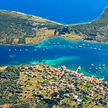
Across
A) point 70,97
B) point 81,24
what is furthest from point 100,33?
point 70,97

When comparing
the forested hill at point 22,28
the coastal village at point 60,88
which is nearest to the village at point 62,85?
the coastal village at point 60,88

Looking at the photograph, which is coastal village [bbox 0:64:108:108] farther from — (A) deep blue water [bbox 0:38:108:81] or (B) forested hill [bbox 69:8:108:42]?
(B) forested hill [bbox 69:8:108:42]

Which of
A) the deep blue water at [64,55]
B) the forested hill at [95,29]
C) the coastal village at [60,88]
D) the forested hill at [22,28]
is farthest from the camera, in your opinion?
the forested hill at [95,29]

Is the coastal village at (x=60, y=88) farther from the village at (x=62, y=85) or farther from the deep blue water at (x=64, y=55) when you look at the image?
the deep blue water at (x=64, y=55)

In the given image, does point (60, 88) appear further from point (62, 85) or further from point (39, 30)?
point (39, 30)

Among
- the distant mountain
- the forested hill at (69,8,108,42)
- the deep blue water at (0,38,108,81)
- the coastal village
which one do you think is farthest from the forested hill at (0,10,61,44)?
the coastal village
